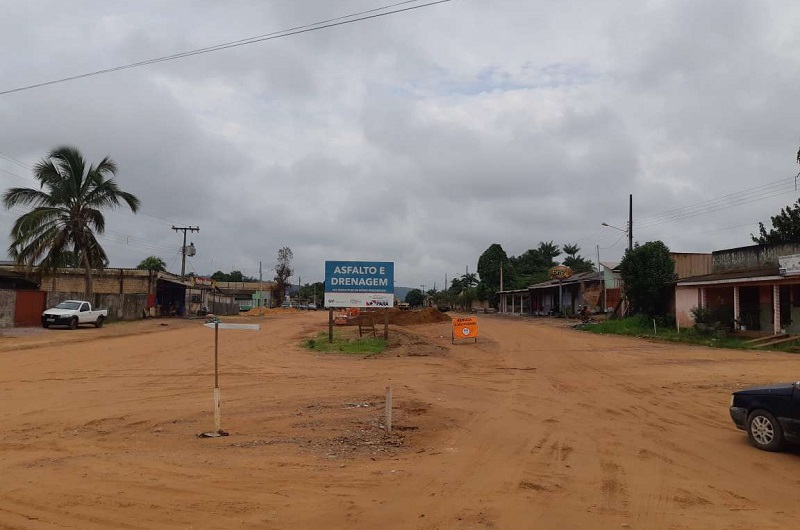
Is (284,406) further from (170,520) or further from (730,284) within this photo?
(730,284)

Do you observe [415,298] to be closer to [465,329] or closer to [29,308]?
[29,308]

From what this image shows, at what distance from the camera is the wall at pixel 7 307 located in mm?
30422

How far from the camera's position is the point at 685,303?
108 ft

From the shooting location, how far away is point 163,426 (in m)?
9.24

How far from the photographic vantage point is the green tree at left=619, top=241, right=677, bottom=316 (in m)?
34.7

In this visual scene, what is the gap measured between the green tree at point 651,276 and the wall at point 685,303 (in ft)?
4.24

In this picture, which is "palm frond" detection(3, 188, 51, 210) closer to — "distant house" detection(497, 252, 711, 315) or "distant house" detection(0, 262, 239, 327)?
"distant house" detection(0, 262, 239, 327)

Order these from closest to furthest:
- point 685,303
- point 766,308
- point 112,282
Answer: point 766,308
point 685,303
point 112,282

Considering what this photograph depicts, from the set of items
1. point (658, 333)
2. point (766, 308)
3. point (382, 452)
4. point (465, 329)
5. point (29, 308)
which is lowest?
point (382, 452)

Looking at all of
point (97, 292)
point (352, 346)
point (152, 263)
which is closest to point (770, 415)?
point (352, 346)

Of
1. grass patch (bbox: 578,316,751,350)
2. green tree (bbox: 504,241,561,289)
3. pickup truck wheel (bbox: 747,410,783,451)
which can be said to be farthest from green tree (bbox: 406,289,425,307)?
pickup truck wheel (bbox: 747,410,783,451)

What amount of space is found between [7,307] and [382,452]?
1196 inches

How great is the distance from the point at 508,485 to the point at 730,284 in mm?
27542

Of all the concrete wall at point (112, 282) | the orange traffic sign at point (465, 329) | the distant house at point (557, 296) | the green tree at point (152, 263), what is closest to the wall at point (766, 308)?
the orange traffic sign at point (465, 329)
